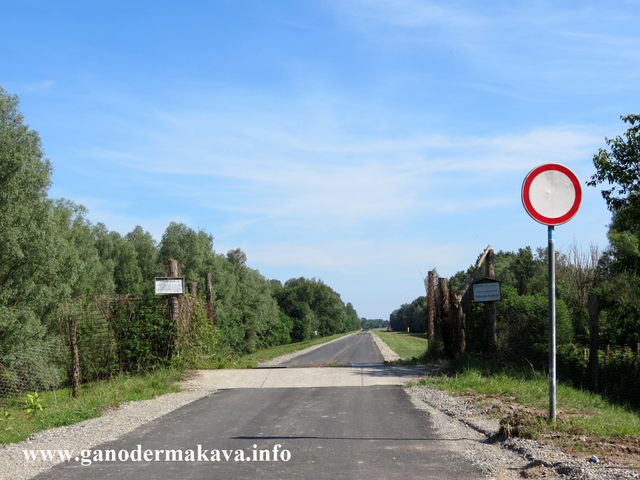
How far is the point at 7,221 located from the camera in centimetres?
2522

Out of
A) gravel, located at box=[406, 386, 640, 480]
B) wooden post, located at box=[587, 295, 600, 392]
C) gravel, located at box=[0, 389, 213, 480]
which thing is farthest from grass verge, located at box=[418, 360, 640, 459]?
gravel, located at box=[0, 389, 213, 480]

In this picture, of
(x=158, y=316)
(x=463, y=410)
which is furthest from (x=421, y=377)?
(x=158, y=316)

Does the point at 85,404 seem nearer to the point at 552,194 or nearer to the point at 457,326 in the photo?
the point at 552,194

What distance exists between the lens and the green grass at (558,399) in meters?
5.87

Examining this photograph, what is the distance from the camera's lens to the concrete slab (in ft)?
36.3

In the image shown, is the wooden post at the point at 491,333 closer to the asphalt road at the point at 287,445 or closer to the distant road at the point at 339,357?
the distant road at the point at 339,357

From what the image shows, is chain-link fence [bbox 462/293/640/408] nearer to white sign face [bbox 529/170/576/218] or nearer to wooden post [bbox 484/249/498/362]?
wooden post [bbox 484/249/498/362]

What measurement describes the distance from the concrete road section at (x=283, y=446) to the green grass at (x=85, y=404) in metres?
1.36

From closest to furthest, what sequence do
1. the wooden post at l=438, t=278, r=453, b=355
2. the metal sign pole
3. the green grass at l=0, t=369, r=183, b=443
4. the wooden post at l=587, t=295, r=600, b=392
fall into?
the metal sign pole
the green grass at l=0, t=369, r=183, b=443
the wooden post at l=587, t=295, r=600, b=392
the wooden post at l=438, t=278, r=453, b=355

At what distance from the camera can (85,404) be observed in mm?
8547

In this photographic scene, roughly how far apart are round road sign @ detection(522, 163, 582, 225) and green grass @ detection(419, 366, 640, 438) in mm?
2429

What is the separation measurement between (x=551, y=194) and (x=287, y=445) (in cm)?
431

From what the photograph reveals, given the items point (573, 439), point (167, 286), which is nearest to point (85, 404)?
point (167, 286)

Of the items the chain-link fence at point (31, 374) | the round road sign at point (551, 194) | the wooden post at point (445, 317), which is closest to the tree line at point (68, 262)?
the chain-link fence at point (31, 374)
